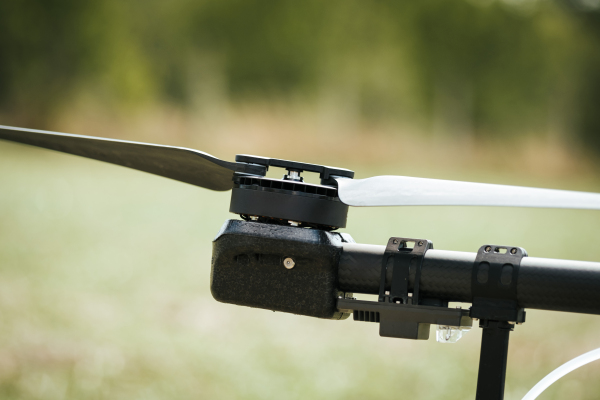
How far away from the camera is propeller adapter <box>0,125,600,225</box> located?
2.11 ft

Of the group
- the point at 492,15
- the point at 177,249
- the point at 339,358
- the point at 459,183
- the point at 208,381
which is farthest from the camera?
the point at 492,15

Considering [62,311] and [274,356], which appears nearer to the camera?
[274,356]

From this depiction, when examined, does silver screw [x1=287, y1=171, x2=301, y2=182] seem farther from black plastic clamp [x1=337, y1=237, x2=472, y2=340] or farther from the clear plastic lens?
the clear plastic lens

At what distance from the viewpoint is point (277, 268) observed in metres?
0.81

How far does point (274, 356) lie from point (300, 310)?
1565 millimetres

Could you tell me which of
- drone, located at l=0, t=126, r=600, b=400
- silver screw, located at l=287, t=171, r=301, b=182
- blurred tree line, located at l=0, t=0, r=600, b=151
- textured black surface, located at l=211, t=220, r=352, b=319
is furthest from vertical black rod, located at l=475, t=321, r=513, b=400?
blurred tree line, located at l=0, t=0, r=600, b=151

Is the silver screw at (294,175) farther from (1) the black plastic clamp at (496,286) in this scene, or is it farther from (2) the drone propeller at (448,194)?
(1) the black plastic clamp at (496,286)

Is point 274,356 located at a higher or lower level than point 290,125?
lower

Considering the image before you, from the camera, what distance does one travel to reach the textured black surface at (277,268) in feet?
2.61

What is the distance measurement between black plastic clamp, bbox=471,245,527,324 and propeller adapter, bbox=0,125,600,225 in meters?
0.12

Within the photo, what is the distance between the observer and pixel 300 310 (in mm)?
811

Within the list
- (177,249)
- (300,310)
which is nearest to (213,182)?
(300,310)

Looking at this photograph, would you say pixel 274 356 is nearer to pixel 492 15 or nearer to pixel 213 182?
pixel 213 182

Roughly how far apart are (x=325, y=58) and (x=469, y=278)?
9281mm
